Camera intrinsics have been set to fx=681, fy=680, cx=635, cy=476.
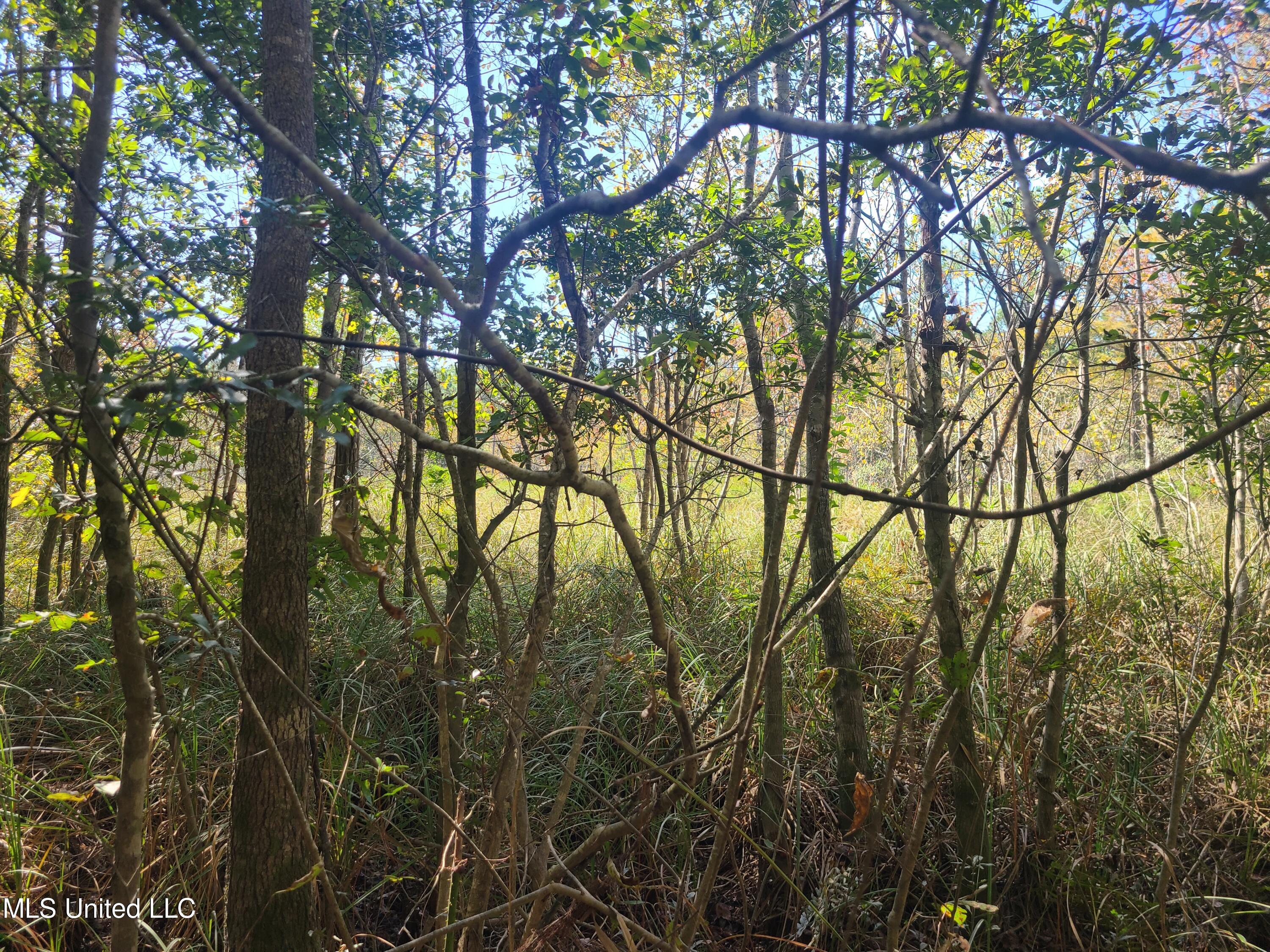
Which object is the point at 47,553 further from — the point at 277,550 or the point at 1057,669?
the point at 1057,669

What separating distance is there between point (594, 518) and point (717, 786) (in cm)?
123

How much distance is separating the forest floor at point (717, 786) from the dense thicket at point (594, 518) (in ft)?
0.09

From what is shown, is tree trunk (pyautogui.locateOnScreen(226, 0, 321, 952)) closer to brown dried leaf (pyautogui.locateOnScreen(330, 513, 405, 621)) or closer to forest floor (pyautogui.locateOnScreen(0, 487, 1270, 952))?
forest floor (pyautogui.locateOnScreen(0, 487, 1270, 952))

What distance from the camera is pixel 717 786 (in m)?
2.81

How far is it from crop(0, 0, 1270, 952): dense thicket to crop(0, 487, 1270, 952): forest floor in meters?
0.03

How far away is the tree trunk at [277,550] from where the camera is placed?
1.87 m

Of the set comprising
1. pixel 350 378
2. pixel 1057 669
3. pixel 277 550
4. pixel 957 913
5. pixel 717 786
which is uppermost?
pixel 350 378

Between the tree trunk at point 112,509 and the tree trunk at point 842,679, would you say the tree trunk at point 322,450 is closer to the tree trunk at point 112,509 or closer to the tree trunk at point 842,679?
the tree trunk at point 112,509

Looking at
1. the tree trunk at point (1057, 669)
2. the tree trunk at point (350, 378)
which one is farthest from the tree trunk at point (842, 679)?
the tree trunk at point (350, 378)

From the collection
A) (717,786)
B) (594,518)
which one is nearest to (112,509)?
(594,518)

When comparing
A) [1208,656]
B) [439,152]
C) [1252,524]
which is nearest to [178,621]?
[439,152]

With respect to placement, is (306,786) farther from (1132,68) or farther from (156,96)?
(1132,68)

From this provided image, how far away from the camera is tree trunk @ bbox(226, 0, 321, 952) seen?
1.87 m

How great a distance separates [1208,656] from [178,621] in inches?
177
